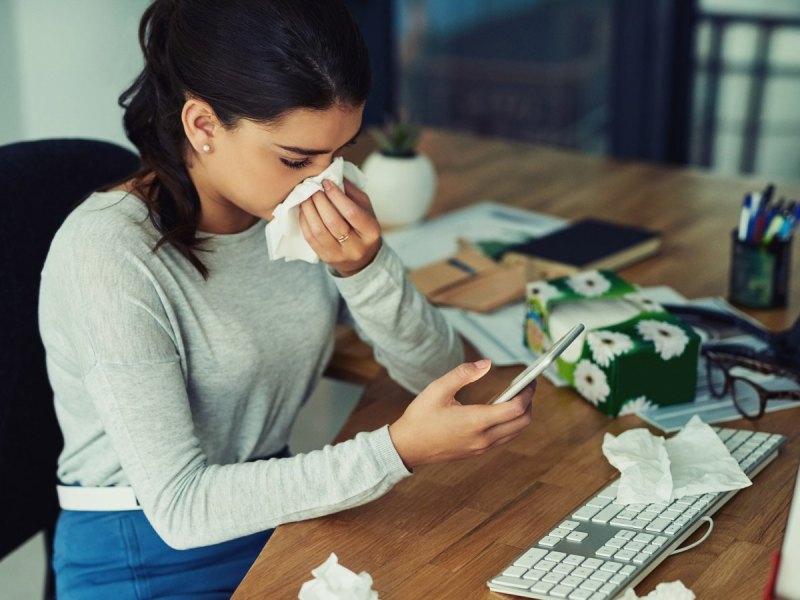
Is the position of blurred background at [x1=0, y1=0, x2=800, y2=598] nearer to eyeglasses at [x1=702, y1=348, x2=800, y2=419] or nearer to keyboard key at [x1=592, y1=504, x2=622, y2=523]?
eyeglasses at [x1=702, y1=348, x2=800, y2=419]

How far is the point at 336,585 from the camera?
89 cm

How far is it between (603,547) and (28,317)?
76 cm

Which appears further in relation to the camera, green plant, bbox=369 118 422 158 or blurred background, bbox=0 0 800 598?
blurred background, bbox=0 0 800 598

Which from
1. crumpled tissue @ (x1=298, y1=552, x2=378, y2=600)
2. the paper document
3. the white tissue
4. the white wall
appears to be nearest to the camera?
crumpled tissue @ (x1=298, y1=552, x2=378, y2=600)

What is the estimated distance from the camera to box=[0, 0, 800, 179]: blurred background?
123 inches

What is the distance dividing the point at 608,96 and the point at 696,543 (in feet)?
8.38

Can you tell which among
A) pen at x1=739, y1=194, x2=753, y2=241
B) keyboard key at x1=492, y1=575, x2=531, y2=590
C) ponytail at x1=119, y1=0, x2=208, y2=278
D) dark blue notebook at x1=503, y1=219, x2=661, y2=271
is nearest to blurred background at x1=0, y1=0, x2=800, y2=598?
dark blue notebook at x1=503, y1=219, x2=661, y2=271

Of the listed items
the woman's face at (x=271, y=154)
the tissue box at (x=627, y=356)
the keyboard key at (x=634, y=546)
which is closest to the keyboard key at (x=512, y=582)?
the keyboard key at (x=634, y=546)

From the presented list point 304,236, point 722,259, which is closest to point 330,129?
point 304,236

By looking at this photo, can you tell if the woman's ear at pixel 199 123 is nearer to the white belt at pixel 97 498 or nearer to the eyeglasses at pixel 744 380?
the white belt at pixel 97 498

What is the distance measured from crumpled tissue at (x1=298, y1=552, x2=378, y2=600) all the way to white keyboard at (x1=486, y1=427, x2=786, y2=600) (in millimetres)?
118

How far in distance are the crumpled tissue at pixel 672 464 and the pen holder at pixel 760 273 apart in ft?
1.47

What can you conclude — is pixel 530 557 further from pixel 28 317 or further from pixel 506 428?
pixel 28 317

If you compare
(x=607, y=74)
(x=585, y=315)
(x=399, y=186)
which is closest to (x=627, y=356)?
(x=585, y=315)
